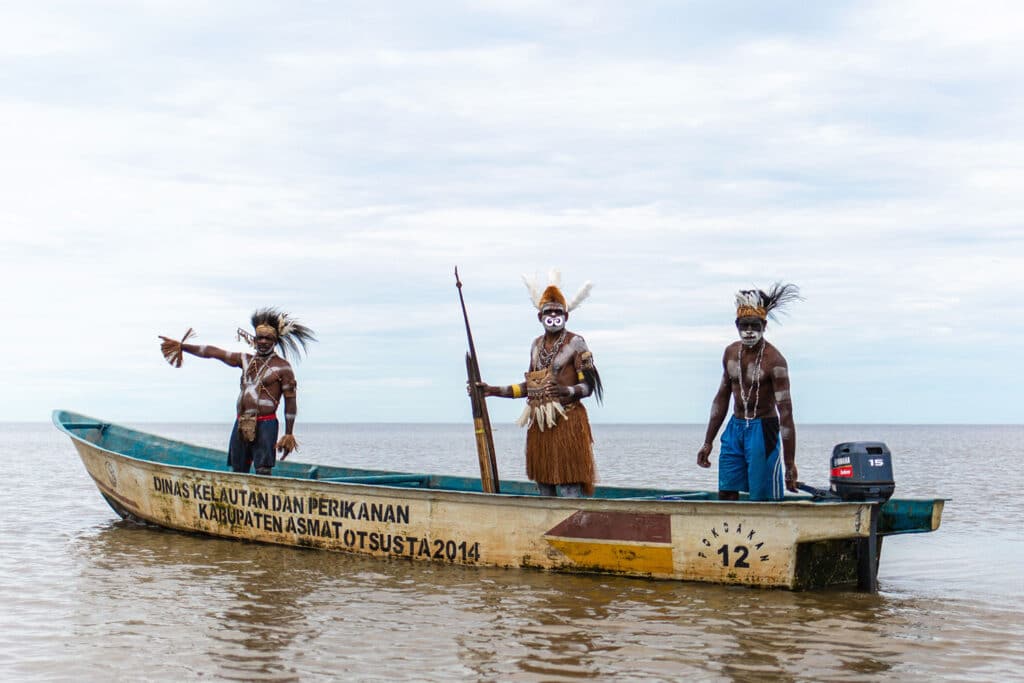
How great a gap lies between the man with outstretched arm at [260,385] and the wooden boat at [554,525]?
520 millimetres

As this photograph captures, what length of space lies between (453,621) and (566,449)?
205 centimetres

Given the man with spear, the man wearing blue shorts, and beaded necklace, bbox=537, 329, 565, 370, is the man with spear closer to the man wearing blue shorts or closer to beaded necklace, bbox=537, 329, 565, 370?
beaded necklace, bbox=537, 329, 565, 370

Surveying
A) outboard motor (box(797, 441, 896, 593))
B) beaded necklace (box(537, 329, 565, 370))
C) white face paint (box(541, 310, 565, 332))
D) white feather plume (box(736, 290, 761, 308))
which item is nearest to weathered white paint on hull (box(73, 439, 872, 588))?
outboard motor (box(797, 441, 896, 593))

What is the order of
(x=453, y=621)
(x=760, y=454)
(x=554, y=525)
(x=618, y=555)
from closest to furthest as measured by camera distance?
(x=453, y=621)
(x=760, y=454)
(x=618, y=555)
(x=554, y=525)

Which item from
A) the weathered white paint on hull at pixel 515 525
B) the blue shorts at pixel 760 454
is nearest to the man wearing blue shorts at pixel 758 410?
the blue shorts at pixel 760 454

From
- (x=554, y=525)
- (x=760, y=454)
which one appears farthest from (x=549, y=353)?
(x=760, y=454)

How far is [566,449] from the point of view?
826 centimetres

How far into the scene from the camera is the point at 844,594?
7500 mm

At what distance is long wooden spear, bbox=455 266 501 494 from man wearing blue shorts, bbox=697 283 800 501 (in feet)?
Answer: 6.12

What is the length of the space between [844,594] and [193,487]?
6118 millimetres

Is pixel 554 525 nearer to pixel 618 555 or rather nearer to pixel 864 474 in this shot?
pixel 618 555

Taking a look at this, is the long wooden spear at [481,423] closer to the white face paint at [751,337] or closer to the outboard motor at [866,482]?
the white face paint at [751,337]

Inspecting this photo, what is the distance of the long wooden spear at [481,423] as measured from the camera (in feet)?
28.2

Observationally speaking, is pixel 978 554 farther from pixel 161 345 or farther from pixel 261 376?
pixel 161 345
